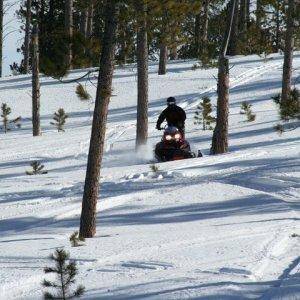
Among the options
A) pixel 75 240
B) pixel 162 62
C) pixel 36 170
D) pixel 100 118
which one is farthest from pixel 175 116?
pixel 162 62

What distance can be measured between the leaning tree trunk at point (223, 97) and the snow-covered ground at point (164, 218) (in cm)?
67

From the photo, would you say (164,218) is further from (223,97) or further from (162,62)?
(162,62)

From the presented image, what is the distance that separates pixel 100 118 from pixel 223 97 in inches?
305

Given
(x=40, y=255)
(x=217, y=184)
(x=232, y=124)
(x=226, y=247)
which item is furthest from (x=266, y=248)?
(x=232, y=124)

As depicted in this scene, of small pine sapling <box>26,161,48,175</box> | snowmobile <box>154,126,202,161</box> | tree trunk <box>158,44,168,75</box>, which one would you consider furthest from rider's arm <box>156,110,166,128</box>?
tree trunk <box>158,44,168,75</box>

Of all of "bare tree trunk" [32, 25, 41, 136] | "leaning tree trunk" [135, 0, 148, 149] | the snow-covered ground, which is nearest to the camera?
the snow-covered ground

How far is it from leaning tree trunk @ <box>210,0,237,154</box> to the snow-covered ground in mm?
670

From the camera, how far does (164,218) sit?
10.6m

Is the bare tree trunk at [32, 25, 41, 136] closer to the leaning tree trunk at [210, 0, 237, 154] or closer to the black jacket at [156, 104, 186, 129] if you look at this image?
the black jacket at [156, 104, 186, 129]

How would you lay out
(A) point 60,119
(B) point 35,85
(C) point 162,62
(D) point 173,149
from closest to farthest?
(D) point 173,149 < (B) point 35,85 < (A) point 60,119 < (C) point 162,62

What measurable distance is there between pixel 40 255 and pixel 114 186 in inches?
201

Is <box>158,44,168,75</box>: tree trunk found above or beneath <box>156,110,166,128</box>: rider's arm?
above

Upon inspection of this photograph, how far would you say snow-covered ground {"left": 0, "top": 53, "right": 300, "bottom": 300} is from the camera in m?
6.98

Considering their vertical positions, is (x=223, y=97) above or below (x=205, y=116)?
above
